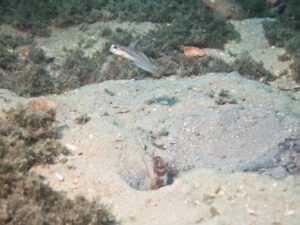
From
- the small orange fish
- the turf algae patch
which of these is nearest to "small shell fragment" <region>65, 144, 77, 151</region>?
the turf algae patch

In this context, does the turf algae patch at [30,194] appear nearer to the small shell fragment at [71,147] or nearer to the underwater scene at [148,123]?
the underwater scene at [148,123]

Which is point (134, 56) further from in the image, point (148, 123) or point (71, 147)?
point (71, 147)

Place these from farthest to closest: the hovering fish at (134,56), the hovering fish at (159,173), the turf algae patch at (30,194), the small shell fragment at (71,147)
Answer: the hovering fish at (134,56), the small shell fragment at (71,147), the hovering fish at (159,173), the turf algae patch at (30,194)

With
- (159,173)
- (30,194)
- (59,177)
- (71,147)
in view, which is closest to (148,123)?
(159,173)

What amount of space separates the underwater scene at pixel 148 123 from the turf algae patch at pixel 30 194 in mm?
16

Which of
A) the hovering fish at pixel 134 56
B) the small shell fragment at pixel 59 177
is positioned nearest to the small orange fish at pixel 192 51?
the hovering fish at pixel 134 56

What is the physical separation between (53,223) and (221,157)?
10.6 ft

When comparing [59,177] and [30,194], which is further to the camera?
[59,177]

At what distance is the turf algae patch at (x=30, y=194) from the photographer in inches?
114

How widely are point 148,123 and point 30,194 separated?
2.98 meters

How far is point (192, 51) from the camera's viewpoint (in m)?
9.61

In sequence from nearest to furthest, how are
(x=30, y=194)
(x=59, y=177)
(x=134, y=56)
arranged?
1. (x=30, y=194)
2. (x=59, y=177)
3. (x=134, y=56)

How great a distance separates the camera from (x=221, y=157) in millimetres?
4828

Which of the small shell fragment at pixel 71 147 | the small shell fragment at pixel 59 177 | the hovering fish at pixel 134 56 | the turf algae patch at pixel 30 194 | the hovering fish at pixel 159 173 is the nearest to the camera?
the turf algae patch at pixel 30 194
